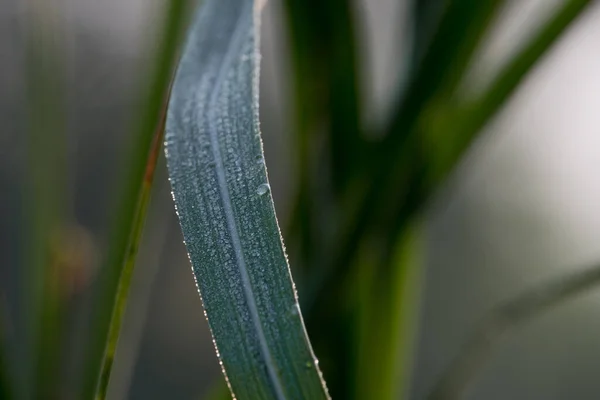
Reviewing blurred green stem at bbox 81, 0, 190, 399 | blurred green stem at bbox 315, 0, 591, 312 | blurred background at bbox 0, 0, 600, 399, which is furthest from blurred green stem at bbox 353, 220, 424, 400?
blurred background at bbox 0, 0, 600, 399

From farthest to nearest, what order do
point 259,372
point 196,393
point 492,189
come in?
point 492,189
point 196,393
point 259,372

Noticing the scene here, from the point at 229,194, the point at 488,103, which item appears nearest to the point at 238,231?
the point at 229,194

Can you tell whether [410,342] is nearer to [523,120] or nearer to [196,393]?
[196,393]

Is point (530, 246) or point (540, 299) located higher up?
point (540, 299)

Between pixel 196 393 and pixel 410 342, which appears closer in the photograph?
pixel 410 342

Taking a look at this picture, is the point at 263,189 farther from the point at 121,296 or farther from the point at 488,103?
the point at 488,103

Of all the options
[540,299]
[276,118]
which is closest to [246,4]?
[540,299]

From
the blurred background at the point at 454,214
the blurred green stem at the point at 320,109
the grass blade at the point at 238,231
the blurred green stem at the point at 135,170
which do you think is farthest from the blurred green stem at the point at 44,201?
the blurred background at the point at 454,214
